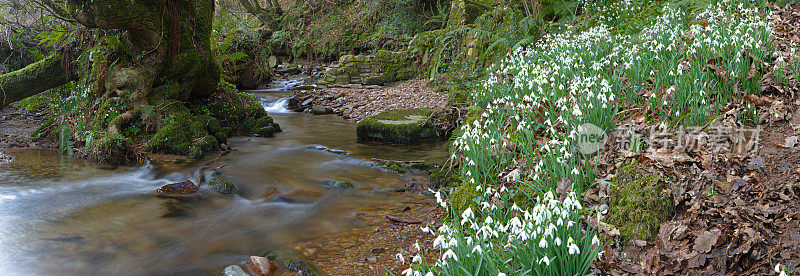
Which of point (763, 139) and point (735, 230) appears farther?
point (763, 139)

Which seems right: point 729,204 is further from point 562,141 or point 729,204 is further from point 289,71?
point 289,71

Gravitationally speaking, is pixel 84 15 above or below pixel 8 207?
above

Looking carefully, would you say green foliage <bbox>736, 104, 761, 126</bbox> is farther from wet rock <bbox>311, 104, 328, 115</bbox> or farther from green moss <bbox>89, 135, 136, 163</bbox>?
wet rock <bbox>311, 104, 328, 115</bbox>

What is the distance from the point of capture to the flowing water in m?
4.33

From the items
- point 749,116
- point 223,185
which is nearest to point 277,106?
point 223,185

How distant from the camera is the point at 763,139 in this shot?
3.52 metres

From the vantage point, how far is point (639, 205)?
3.13 meters

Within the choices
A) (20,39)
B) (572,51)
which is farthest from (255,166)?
(20,39)

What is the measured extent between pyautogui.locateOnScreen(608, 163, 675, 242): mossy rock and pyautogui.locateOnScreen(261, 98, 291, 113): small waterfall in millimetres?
11455

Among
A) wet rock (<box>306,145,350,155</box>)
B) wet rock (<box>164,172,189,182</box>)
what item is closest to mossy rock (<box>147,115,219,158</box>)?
wet rock (<box>164,172,189,182</box>)

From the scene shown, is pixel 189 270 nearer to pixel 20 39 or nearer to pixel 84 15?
pixel 84 15

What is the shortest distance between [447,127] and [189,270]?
5.68 meters

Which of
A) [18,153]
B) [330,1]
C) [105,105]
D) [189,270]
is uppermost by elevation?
[330,1]

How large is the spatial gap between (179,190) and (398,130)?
4.05m
